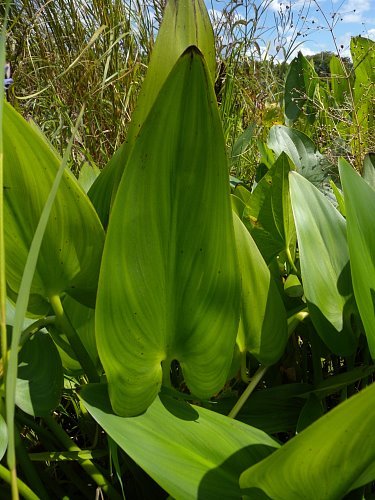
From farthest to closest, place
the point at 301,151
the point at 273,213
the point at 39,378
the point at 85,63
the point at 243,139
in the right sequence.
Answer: the point at 85,63 → the point at 243,139 → the point at 301,151 → the point at 273,213 → the point at 39,378

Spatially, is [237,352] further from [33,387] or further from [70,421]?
[70,421]

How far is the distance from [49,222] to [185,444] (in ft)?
0.60

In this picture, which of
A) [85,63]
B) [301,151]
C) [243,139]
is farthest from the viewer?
[85,63]

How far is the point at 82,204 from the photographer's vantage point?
0.41m

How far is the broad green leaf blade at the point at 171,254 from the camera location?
349 millimetres

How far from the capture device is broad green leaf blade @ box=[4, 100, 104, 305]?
1.27 ft

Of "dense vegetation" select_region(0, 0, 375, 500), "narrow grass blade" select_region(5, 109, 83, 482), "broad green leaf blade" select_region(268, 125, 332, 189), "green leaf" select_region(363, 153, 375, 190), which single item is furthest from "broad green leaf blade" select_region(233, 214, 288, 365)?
"broad green leaf blade" select_region(268, 125, 332, 189)

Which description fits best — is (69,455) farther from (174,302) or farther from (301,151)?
(301,151)

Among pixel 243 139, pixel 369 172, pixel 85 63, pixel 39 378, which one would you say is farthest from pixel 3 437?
pixel 85 63

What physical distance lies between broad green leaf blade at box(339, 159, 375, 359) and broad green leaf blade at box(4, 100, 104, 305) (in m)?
0.20

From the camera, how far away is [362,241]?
48 cm

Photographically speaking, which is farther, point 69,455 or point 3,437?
point 69,455

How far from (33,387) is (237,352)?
0.18m

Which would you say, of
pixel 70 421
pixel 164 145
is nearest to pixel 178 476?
pixel 164 145
